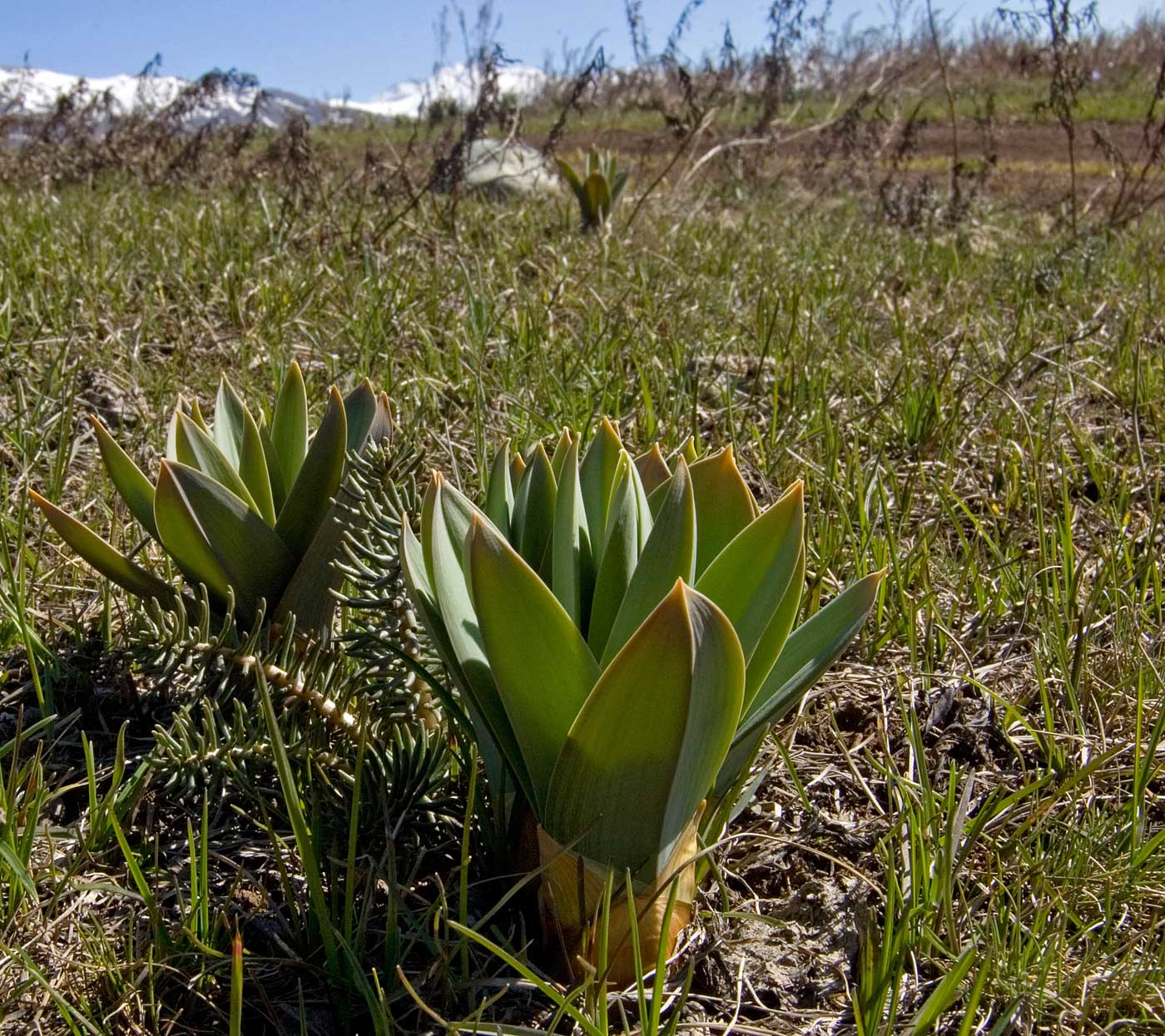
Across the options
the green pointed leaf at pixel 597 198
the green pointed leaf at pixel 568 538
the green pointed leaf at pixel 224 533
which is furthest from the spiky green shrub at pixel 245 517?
the green pointed leaf at pixel 597 198

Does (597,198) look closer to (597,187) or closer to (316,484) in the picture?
(597,187)

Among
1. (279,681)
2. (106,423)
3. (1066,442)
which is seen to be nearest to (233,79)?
(106,423)

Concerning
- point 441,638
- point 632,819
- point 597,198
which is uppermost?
point 597,198

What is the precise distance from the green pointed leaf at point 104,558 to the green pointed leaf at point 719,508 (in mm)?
632

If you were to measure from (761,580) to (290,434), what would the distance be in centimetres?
73

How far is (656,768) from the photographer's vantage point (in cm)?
85

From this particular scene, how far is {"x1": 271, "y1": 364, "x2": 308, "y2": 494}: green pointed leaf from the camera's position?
136 cm

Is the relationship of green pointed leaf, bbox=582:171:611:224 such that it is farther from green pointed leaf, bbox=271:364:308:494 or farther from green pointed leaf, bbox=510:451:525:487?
green pointed leaf, bbox=510:451:525:487

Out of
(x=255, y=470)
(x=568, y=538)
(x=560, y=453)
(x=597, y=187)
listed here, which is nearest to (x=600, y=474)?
(x=560, y=453)

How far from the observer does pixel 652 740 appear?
2.72 ft

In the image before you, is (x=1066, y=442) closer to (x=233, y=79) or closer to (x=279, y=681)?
(x=279, y=681)

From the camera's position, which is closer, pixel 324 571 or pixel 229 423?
pixel 324 571

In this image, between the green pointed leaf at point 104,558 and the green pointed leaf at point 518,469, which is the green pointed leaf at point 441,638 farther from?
the green pointed leaf at point 104,558

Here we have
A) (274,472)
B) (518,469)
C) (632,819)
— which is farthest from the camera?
(274,472)
